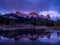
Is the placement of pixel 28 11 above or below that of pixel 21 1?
below

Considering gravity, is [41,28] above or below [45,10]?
below

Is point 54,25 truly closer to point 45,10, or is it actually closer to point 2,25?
point 45,10

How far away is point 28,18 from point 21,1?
13.9 inches

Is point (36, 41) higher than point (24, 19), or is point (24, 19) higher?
point (24, 19)

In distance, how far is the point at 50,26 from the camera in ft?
10.4

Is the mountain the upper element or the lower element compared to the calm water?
upper

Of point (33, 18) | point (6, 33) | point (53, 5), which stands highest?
point (53, 5)

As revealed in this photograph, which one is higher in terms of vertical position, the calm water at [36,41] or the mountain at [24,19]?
the mountain at [24,19]

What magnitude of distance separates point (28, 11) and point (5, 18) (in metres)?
0.46

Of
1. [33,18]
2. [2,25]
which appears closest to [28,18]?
[33,18]

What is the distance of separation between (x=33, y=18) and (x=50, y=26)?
358 mm

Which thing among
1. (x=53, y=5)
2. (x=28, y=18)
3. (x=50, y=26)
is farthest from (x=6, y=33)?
(x=53, y=5)

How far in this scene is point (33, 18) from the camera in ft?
10.5

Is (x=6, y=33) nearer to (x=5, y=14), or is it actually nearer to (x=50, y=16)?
(x=5, y=14)
